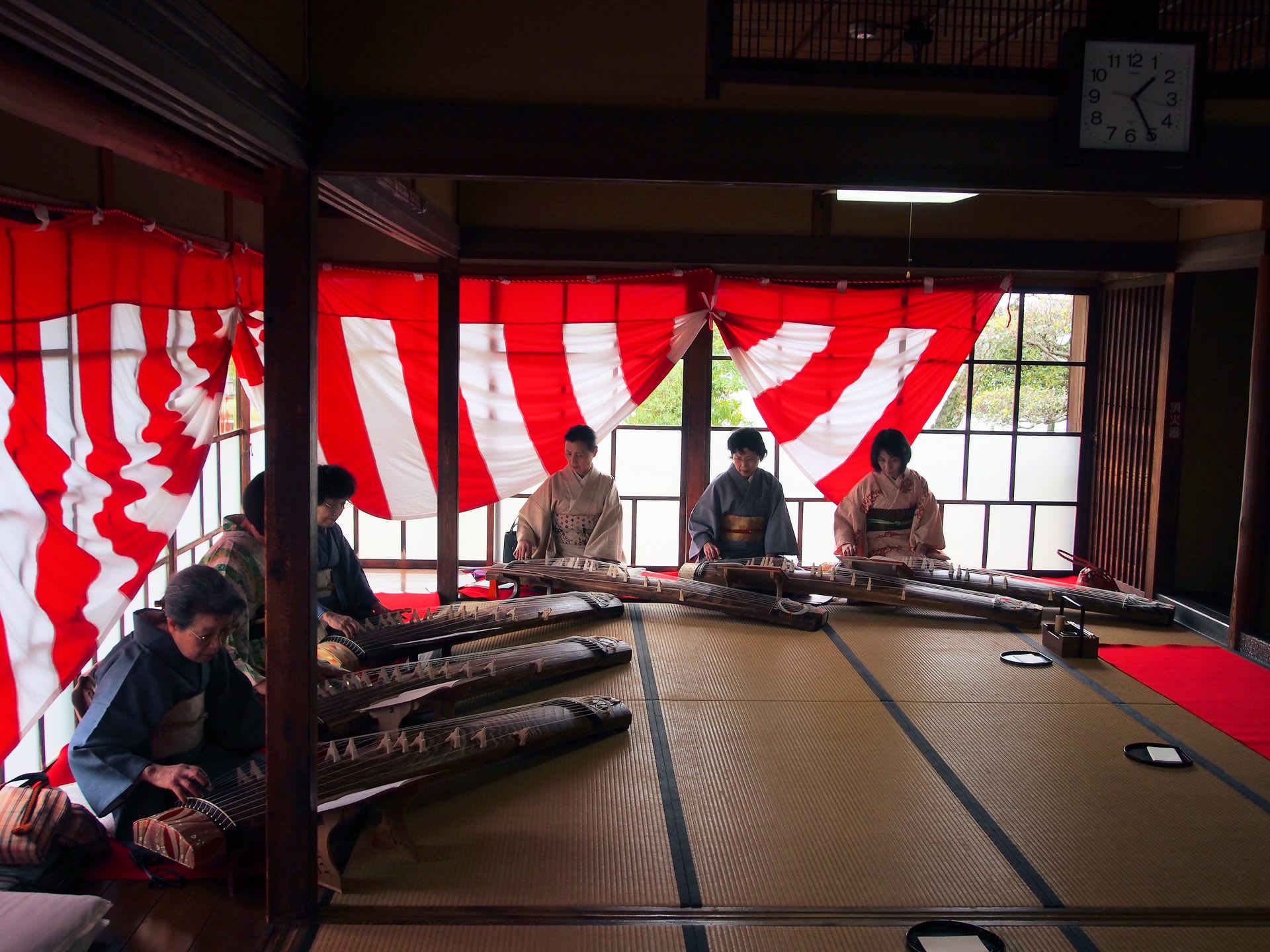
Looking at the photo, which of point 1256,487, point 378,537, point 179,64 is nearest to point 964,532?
point 1256,487

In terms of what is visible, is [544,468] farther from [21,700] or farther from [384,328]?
[21,700]

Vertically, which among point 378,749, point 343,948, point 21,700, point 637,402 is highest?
point 637,402

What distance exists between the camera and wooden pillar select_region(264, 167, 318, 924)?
2.87 m

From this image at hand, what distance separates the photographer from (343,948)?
2742 mm

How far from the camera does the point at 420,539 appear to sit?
7957mm

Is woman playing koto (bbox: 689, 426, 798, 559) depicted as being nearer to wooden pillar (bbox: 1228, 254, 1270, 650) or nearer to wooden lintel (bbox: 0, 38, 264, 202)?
wooden pillar (bbox: 1228, 254, 1270, 650)

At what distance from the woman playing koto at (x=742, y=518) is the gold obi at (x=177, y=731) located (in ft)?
12.4

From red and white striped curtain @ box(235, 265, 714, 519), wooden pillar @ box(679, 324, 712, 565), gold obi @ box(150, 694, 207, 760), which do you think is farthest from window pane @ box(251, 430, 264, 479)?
gold obi @ box(150, 694, 207, 760)

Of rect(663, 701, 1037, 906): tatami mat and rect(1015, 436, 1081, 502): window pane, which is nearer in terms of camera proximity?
rect(663, 701, 1037, 906): tatami mat

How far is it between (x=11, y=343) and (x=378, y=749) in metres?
1.72

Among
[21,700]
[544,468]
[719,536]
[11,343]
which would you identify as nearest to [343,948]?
[21,700]

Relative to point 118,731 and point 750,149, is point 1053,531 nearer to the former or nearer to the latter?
point 750,149

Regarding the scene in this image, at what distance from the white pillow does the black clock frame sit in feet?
11.1

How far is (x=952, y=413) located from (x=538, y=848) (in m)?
5.73
